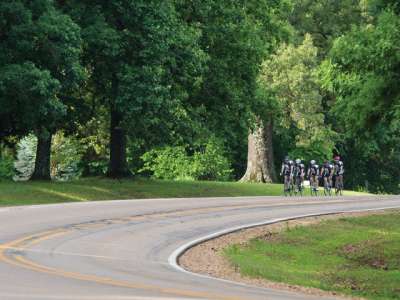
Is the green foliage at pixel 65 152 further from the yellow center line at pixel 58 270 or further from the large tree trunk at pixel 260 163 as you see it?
the yellow center line at pixel 58 270

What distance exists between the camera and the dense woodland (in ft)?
70.3

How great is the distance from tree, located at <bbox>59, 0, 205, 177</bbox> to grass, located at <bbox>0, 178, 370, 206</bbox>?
2667 mm

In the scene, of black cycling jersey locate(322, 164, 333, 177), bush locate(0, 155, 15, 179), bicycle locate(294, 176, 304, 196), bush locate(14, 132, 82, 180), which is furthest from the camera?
bush locate(0, 155, 15, 179)

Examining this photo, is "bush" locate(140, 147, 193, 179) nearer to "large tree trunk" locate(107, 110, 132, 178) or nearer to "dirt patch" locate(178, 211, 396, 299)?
"large tree trunk" locate(107, 110, 132, 178)

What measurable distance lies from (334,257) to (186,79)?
60.0ft

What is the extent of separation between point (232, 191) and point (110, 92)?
29.3ft

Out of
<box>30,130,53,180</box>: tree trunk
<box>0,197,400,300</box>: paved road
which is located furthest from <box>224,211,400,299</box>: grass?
<box>30,130,53,180</box>: tree trunk

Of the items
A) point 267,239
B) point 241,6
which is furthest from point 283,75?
point 267,239

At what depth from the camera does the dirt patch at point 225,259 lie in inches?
560

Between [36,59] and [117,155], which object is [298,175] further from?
[36,59]

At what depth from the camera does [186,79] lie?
38.4 metres

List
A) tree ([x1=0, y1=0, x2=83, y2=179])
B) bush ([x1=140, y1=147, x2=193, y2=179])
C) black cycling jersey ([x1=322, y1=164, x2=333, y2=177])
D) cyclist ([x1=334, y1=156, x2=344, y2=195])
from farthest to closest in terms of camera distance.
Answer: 1. bush ([x1=140, y1=147, x2=193, y2=179])
2. cyclist ([x1=334, y1=156, x2=344, y2=195])
3. black cycling jersey ([x1=322, y1=164, x2=333, y2=177])
4. tree ([x1=0, y1=0, x2=83, y2=179])

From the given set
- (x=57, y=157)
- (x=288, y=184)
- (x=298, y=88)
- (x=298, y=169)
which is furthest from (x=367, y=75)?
(x=57, y=157)

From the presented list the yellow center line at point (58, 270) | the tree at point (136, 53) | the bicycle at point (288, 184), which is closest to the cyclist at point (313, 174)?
the bicycle at point (288, 184)
